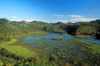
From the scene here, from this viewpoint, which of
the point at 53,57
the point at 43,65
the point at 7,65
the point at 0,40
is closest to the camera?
the point at 7,65

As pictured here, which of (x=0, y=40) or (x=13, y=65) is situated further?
(x=0, y=40)

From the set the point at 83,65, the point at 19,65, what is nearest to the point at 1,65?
the point at 19,65

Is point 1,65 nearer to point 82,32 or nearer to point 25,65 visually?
point 25,65

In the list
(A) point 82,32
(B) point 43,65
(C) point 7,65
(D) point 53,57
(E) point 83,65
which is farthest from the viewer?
(A) point 82,32

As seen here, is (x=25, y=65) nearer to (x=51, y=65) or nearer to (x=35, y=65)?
(x=35, y=65)

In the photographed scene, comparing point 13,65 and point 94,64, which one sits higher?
point 13,65

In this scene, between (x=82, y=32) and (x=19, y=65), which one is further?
(x=82, y=32)

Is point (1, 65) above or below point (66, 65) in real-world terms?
above

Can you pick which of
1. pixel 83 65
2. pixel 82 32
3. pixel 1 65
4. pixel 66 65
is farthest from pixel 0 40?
pixel 82 32

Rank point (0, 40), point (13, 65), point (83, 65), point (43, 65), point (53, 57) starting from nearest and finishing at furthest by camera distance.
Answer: point (13, 65) → point (43, 65) → point (83, 65) → point (53, 57) → point (0, 40)
